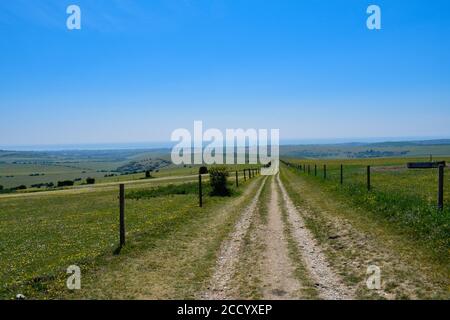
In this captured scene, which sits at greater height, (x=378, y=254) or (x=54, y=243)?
(x=378, y=254)

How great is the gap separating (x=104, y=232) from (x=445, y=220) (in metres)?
16.0

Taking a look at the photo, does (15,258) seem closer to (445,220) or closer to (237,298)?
(237,298)

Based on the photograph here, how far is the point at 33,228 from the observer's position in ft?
78.6

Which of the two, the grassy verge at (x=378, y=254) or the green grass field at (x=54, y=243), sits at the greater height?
the grassy verge at (x=378, y=254)

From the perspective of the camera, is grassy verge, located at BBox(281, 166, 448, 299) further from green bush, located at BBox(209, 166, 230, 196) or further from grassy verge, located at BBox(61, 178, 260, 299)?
green bush, located at BBox(209, 166, 230, 196)

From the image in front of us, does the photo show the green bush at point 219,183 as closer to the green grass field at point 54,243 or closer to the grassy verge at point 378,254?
the green grass field at point 54,243

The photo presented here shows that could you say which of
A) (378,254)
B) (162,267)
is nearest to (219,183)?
(162,267)

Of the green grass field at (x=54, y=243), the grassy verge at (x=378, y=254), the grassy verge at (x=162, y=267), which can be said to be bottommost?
the green grass field at (x=54, y=243)

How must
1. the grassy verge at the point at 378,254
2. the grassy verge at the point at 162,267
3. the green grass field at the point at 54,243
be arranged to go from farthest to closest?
the green grass field at the point at 54,243
the grassy verge at the point at 162,267
the grassy verge at the point at 378,254

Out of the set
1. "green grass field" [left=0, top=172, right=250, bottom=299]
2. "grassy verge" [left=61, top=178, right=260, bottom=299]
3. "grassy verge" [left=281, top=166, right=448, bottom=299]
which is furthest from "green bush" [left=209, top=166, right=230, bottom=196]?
"grassy verge" [left=61, top=178, right=260, bottom=299]

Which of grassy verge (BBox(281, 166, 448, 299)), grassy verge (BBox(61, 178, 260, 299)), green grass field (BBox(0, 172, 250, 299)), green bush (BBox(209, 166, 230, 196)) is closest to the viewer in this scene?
grassy verge (BBox(281, 166, 448, 299))

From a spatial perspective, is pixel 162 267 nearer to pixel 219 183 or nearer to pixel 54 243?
pixel 54 243

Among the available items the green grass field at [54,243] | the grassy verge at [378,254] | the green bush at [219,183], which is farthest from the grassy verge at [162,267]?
the green bush at [219,183]

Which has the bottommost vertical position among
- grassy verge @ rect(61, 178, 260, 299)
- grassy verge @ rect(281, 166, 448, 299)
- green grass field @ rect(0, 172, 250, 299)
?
green grass field @ rect(0, 172, 250, 299)
